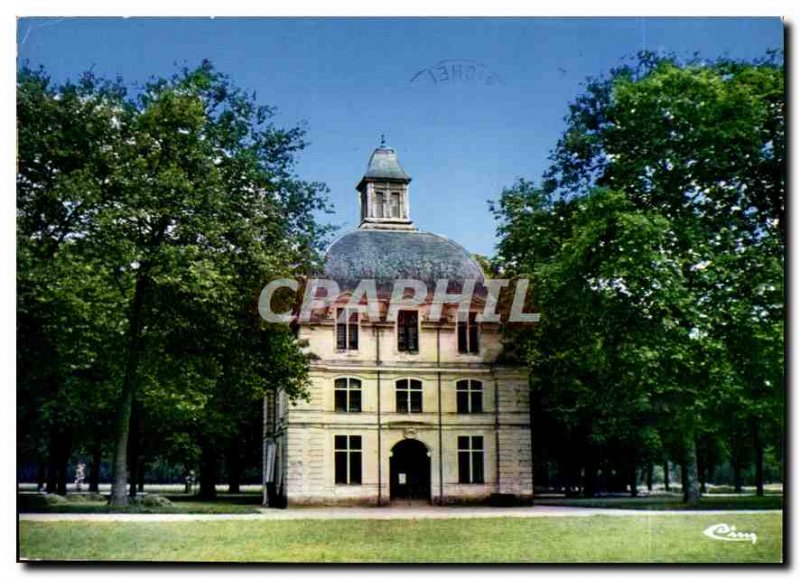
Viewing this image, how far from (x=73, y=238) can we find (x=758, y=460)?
438 inches

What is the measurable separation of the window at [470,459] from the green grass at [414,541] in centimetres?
92

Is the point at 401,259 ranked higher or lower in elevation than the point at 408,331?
higher

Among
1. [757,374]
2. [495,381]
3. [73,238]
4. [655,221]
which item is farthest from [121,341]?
[757,374]

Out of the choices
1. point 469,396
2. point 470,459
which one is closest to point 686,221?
point 469,396

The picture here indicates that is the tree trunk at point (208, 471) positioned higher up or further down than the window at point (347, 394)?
further down

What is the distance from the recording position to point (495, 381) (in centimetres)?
1856

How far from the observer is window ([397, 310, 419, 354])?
60.4 ft

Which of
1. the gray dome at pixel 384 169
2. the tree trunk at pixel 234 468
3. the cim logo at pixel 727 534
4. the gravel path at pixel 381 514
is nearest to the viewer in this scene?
the cim logo at pixel 727 534

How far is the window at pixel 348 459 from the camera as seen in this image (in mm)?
18422

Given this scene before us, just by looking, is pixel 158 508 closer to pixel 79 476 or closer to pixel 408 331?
pixel 79 476

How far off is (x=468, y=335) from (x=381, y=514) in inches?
122

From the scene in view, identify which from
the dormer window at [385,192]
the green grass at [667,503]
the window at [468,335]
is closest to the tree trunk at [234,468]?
the window at [468,335]

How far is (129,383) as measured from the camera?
1875 cm

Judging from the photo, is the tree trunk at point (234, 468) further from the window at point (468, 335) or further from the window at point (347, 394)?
the window at point (468, 335)
